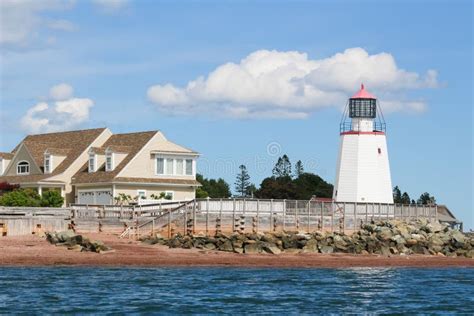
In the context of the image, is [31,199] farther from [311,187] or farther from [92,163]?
[311,187]

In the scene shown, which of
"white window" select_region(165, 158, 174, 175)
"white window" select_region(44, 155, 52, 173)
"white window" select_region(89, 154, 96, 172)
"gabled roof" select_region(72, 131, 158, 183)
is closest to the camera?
"gabled roof" select_region(72, 131, 158, 183)

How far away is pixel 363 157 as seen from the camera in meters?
64.6

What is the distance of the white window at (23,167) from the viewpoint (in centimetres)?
7369

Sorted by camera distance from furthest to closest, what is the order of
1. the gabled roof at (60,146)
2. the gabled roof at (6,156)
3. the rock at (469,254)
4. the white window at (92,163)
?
1. the gabled roof at (6,156)
2. the gabled roof at (60,146)
3. the white window at (92,163)
4. the rock at (469,254)

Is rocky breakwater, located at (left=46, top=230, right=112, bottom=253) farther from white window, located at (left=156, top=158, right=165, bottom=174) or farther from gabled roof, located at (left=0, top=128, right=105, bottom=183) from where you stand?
gabled roof, located at (left=0, top=128, right=105, bottom=183)

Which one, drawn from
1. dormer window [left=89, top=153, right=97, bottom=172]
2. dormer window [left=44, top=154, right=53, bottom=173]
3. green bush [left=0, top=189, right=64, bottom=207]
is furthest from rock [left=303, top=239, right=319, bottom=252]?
dormer window [left=44, top=154, right=53, bottom=173]

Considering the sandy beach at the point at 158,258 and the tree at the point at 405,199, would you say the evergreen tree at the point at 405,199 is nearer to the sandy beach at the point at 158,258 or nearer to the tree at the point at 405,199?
the tree at the point at 405,199

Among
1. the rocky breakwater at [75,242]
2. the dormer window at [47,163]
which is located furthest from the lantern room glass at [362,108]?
the rocky breakwater at [75,242]

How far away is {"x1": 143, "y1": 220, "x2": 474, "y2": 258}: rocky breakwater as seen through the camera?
52312mm

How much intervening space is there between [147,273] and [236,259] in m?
7.22

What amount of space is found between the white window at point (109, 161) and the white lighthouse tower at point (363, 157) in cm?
1455

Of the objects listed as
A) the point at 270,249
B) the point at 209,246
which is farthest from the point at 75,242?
the point at 270,249

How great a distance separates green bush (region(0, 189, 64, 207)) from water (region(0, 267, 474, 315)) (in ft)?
70.4

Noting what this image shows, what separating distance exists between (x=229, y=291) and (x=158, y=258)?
39.5 ft
